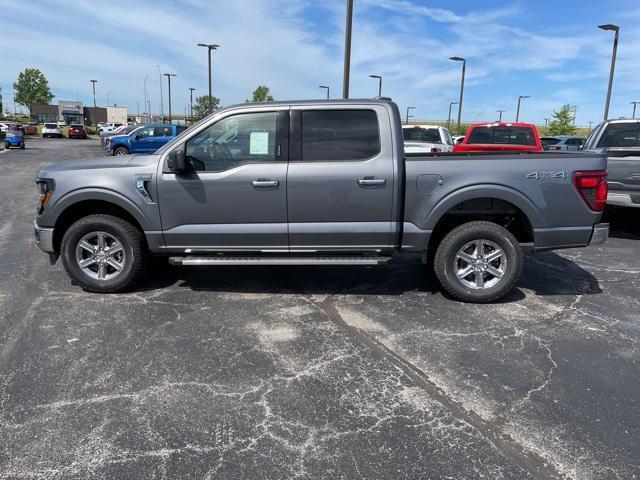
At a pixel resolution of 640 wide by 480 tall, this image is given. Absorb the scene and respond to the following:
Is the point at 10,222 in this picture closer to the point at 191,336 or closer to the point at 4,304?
the point at 4,304

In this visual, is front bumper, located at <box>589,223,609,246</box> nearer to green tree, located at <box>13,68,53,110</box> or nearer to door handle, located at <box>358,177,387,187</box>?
door handle, located at <box>358,177,387,187</box>

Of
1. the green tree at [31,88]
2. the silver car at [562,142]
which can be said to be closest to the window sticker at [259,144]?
the silver car at [562,142]

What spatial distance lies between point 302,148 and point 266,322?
1.70m

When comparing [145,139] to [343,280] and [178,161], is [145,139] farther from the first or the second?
[178,161]

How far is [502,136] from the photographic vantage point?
11.8 meters

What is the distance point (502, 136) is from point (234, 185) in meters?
8.90

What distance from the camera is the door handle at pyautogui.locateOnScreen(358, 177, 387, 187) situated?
4773 millimetres

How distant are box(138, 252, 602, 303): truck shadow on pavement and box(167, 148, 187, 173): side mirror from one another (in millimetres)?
1377

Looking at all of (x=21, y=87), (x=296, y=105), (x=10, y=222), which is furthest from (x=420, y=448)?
(x=21, y=87)

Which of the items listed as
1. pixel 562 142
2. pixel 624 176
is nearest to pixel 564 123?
pixel 562 142

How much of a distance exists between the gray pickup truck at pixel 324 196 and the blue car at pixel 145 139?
749 inches

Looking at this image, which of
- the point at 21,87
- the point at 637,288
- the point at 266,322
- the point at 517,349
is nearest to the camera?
the point at 517,349

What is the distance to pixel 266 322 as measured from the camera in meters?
4.52

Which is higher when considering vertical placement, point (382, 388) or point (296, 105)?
point (296, 105)
